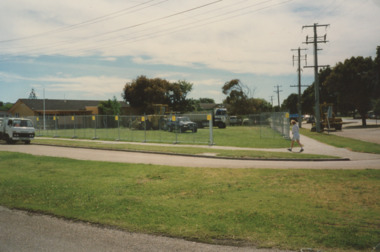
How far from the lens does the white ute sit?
26.2 meters

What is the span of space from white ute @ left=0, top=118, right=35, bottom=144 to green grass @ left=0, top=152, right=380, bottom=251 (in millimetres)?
15180

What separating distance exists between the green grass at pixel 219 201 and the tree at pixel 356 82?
46.7 meters

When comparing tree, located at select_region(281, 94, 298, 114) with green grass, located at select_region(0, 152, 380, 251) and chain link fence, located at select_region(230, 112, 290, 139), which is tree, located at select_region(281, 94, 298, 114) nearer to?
chain link fence, located at select_region(230, 112, 290, 139)

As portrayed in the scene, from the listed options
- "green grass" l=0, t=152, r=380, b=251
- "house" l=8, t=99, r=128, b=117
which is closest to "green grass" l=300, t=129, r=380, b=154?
"green grass" l=0, t=152, r=380, b=251

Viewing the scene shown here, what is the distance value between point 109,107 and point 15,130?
38.0 metres

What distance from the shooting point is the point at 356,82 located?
53.1 m

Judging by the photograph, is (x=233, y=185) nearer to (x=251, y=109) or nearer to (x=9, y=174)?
(x=9, y=174)

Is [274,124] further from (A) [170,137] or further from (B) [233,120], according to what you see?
(B) [233,120]

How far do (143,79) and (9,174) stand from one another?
58045mm

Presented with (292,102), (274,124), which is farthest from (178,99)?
(292,102)

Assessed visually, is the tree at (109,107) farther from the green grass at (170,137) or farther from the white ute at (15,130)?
the white ute at (15,130)

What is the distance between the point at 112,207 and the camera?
7.40m

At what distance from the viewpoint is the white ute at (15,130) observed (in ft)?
85.9

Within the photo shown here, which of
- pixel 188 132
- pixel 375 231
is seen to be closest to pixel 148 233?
pixel 375 231
